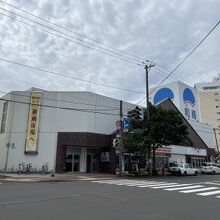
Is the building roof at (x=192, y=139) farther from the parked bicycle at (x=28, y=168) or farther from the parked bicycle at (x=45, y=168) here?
the parked bicycle at (x=28, y=168)

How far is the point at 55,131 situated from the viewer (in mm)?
33375

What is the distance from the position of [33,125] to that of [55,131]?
96.1 inches

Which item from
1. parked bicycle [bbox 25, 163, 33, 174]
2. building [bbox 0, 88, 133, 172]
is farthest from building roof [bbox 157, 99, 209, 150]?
parked bicycle [bbox 25, 163, 33, 174]

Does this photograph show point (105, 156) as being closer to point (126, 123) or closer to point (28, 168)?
point (126, 123)

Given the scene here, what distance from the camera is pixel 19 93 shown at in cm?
3369

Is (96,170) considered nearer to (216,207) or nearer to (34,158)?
(34,158)

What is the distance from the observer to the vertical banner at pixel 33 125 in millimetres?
32500

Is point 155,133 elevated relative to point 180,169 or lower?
elevated

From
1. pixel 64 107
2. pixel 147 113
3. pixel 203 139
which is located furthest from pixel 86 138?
pixel 203 139

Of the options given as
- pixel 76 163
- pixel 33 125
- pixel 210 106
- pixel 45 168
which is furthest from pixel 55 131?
pixel 210 106

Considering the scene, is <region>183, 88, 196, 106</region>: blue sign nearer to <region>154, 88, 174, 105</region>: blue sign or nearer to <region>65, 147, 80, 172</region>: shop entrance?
<region>154, 88, 174, 105</region>: blue sign

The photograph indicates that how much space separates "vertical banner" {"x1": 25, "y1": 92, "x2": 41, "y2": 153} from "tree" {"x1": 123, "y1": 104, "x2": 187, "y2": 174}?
9636 mm

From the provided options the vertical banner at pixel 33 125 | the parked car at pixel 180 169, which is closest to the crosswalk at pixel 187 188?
the vertical banner at pixel 33 125

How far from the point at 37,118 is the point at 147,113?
39.3 ft
